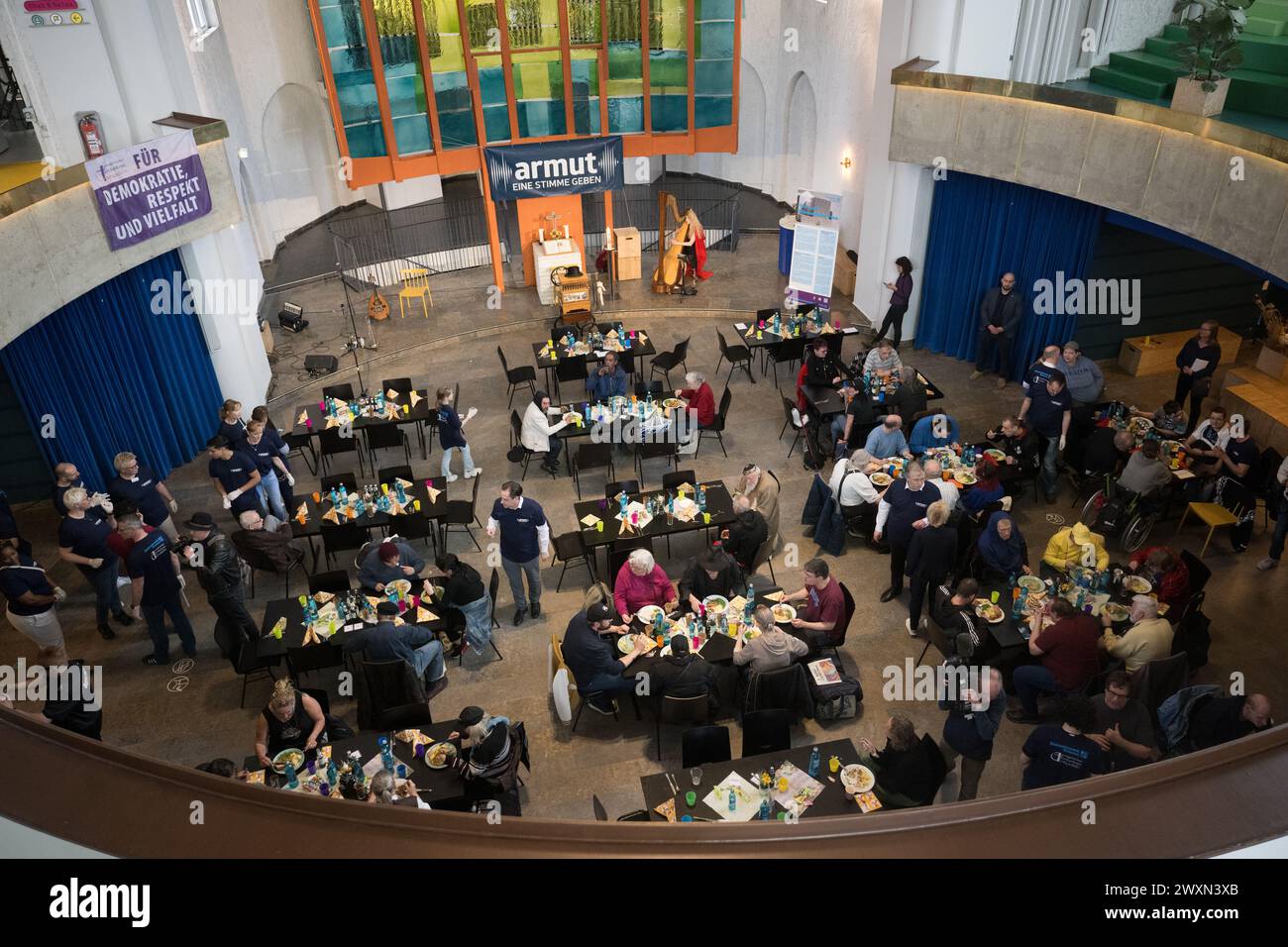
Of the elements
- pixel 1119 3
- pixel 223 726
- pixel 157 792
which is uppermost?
pixel 1119 3

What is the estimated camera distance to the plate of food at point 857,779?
6.78 meters

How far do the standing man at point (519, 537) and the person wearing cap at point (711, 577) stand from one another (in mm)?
1595

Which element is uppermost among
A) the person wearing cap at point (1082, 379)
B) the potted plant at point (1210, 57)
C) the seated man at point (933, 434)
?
the potted plant at point (1210, 57)

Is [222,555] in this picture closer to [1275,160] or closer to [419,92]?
[419,92]

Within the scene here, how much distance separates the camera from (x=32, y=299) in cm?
971

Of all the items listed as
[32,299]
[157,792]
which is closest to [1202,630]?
[157,792]

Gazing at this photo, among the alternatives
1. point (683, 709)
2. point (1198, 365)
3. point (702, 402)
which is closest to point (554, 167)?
point (702, 402)

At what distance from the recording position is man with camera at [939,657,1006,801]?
6.81 m

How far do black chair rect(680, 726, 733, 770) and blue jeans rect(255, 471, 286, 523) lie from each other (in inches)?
249

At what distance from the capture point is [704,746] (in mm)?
7379

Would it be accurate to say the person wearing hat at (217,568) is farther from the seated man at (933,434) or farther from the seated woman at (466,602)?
the seated man at (933,434)

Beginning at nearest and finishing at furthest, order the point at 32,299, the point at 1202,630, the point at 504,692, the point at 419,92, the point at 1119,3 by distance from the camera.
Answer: the point at 1202,630 → the point at 504,692 → the point at 32,299 → the point at 1119,3 → the point at 419,92

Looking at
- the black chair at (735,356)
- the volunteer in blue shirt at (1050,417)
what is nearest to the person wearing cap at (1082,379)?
the volunteer in blue shirt at (1050,417)

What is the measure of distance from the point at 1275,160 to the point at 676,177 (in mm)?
16688
